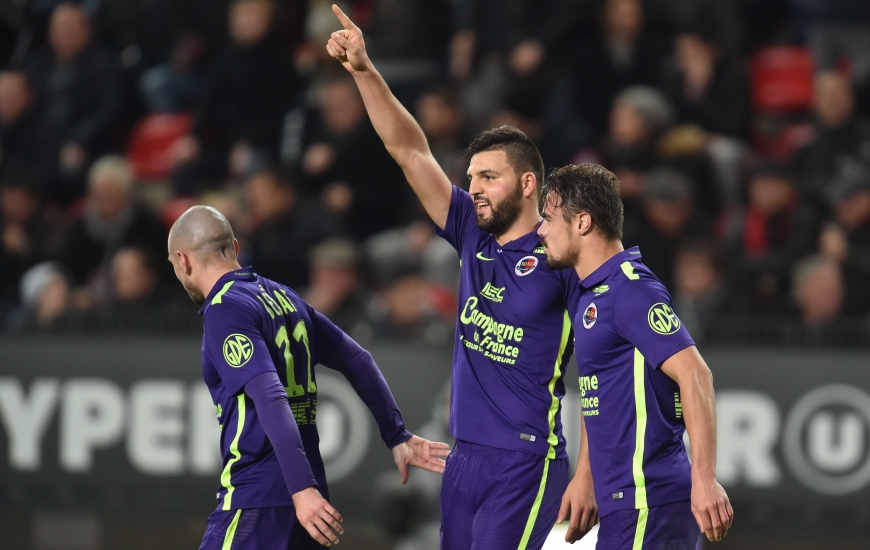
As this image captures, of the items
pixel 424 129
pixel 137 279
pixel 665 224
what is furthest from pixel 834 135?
pixel 137 279

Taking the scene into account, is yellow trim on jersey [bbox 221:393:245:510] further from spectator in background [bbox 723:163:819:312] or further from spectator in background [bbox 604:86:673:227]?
spectator in background [bbox 604:86:673:227]

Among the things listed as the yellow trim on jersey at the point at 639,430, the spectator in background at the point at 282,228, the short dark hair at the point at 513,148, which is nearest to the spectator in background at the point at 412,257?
the spectator in background at the point at 282,228

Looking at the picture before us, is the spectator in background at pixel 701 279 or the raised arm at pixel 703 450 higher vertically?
the spectator in background at pixel 701 279

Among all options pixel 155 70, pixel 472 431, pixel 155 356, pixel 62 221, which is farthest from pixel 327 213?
pixel 472 431

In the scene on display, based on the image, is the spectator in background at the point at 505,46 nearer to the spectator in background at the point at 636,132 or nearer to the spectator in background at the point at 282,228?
the spectator in background at the point at 636,132

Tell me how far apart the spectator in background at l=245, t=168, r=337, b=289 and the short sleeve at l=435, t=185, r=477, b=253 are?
14.8ft

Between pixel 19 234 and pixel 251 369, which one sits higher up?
pixel 19 234

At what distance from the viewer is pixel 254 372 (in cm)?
448

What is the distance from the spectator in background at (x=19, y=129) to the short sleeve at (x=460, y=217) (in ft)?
24.7

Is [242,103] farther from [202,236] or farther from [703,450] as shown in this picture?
[703,450]

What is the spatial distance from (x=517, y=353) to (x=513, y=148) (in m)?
0.84

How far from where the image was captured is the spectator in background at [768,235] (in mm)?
8586

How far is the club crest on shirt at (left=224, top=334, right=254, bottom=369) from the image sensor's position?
451 cm

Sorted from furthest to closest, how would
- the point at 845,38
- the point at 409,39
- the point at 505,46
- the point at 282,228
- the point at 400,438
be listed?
the point at 409,39, the point at 505,46, the point at 845,38, the point at 282,228, the point at 400,438
